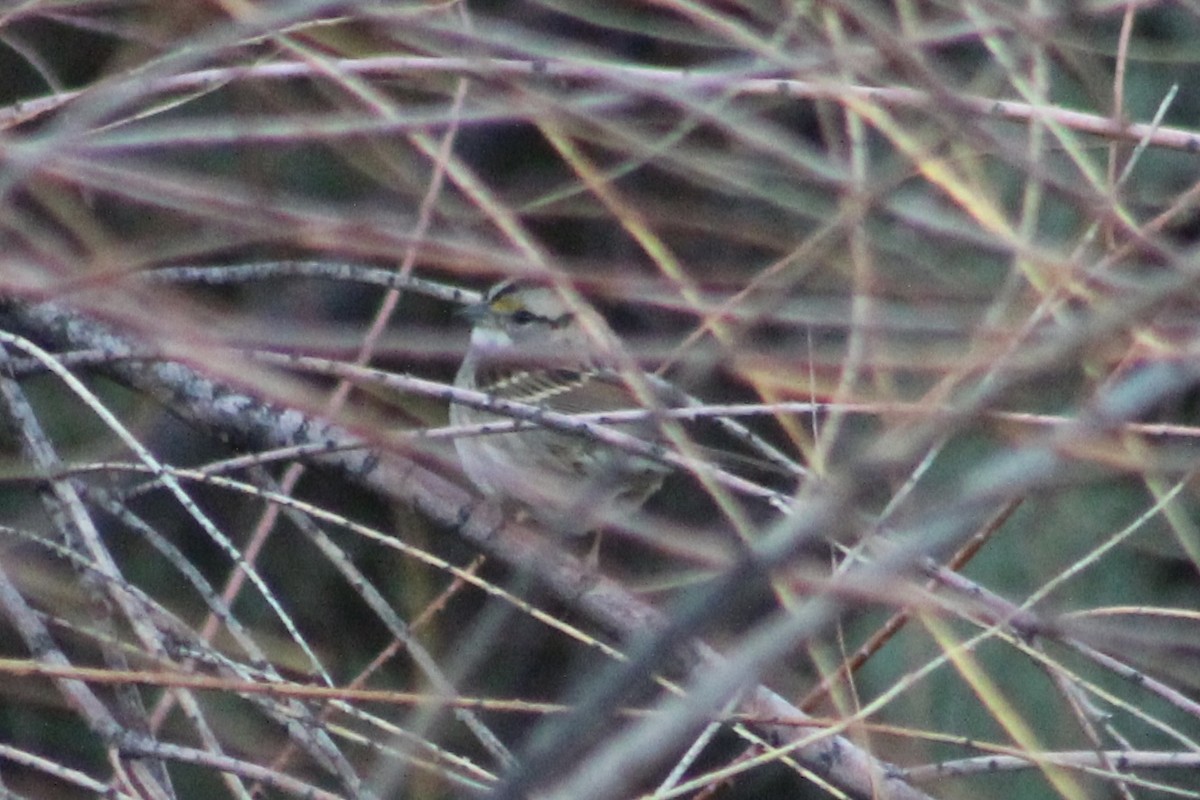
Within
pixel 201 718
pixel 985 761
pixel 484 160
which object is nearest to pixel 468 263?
pixel 201 718

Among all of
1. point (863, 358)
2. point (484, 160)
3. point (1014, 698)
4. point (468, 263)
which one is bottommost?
point (1014, 698)

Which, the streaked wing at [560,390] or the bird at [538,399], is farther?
the streaked wing at [560,390]

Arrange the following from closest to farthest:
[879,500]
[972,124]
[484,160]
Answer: [972,124] → [879,500] → [484,160]

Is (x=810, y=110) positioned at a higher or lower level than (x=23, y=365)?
lower

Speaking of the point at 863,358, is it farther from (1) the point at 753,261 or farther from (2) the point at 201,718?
(1) the point at 753,261

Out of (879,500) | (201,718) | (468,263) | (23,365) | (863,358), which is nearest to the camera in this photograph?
(468,263)

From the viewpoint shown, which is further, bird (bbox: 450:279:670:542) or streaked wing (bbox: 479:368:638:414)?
streaked wing (bbox: 479:368:638:414)

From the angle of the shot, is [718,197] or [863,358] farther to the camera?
[718,197]

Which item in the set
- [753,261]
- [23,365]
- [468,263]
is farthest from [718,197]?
[468,263]

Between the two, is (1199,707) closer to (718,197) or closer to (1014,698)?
(1014,698)
